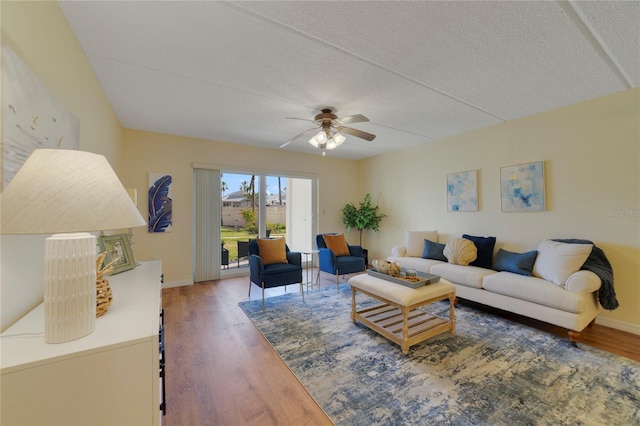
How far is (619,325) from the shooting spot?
2.69 m

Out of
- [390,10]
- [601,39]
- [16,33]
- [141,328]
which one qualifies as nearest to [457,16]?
[390,10]

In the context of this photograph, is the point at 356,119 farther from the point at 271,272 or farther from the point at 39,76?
the point at 39,76

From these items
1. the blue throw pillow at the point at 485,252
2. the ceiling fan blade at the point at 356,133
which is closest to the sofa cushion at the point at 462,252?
the blue throw pillow at the point at 485,252

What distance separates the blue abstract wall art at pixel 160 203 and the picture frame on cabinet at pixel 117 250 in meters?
1.86

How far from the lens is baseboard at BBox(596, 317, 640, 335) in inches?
103

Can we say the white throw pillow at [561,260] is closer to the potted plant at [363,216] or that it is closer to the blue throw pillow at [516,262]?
the blue throw pillow at [516,262]

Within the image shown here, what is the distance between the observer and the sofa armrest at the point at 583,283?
235 cm

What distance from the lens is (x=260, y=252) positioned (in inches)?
141

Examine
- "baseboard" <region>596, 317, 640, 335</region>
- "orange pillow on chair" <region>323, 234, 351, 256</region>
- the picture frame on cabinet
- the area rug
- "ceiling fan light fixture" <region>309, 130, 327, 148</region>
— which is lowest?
the area rug

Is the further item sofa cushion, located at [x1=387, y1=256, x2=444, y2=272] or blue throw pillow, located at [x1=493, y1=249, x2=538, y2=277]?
sofa cushion, located at [x1=387, y1=256, x2=444, y2=272]

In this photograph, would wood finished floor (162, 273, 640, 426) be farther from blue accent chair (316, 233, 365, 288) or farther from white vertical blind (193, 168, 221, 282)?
blue accent chair (316, 233, 365, 288)

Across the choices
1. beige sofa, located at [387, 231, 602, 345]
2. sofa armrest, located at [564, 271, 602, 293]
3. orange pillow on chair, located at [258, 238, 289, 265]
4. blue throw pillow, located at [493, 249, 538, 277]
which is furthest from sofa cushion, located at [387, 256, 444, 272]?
orange pillow on chair, located at [258, 238, 289, 265]

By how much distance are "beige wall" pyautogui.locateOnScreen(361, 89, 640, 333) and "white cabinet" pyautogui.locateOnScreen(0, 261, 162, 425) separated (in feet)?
13.9

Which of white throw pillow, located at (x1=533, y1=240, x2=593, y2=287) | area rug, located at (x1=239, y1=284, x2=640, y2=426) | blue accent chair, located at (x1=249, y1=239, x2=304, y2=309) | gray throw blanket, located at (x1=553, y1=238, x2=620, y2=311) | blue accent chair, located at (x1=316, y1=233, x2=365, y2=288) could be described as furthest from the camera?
blue accent chair, located at (x1=316, y1=233, x2=365, y2=288)
